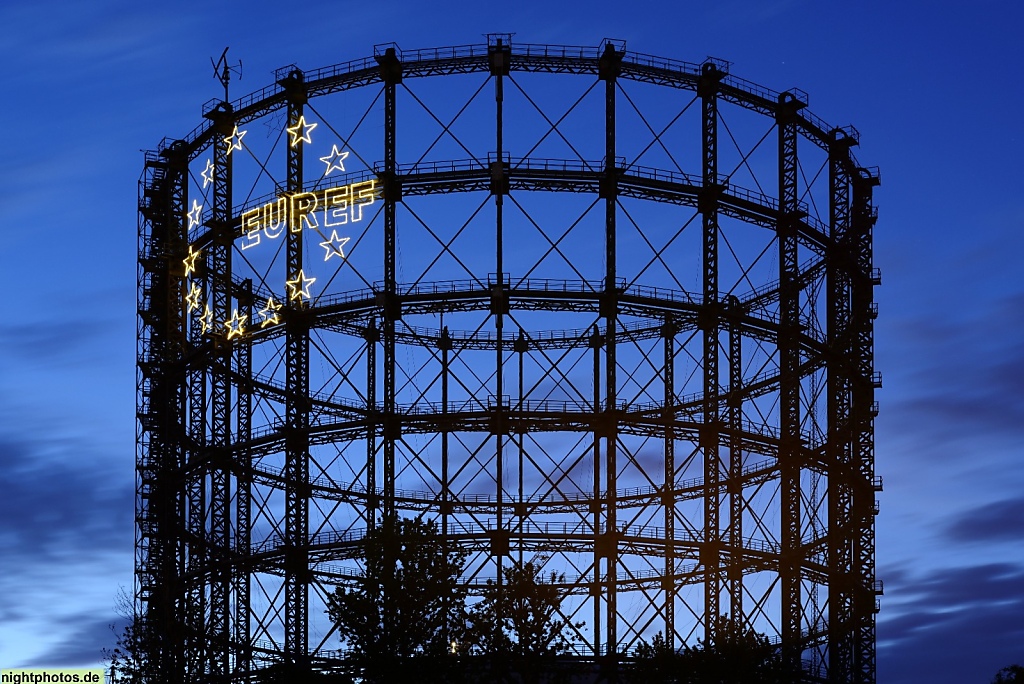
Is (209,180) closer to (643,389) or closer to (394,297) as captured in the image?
(394,297)

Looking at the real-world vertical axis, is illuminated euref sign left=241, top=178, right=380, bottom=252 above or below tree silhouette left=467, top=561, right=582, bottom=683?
above

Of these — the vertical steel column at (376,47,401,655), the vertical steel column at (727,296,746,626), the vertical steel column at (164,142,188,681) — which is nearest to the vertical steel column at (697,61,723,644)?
the vertical steel column at (727,296,746,626)

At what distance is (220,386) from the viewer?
64062 millimetres

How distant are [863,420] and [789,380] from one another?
7147mm

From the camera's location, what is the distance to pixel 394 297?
57.4 meters

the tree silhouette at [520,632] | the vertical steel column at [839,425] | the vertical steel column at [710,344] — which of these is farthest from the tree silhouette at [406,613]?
the vertical steel column at [839,425]

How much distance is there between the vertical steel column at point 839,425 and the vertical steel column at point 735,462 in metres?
3.44

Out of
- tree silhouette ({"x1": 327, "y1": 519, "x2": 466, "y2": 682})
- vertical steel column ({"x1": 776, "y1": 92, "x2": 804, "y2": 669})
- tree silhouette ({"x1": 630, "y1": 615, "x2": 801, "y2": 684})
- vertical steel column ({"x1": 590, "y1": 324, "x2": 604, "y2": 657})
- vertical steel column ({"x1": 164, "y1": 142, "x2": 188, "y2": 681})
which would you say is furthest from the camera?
vertical steel column ({"x1": 164, "y1": 142, "x2": 188, "y2": 681})

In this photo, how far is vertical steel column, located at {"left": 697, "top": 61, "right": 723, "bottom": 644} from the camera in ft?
194

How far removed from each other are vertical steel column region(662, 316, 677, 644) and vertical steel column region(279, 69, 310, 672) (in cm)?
1195

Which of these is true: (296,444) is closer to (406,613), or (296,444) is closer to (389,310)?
(389,310)

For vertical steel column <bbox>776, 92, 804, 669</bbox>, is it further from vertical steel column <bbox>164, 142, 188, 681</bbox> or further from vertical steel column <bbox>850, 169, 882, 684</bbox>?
vertical steel column <bbox>164, 142, 188, 681</bbox>

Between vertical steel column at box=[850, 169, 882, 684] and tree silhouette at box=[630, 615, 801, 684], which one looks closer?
tree silhouette at box=[630, 615, 801, 684]

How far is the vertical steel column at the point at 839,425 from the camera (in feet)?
213
